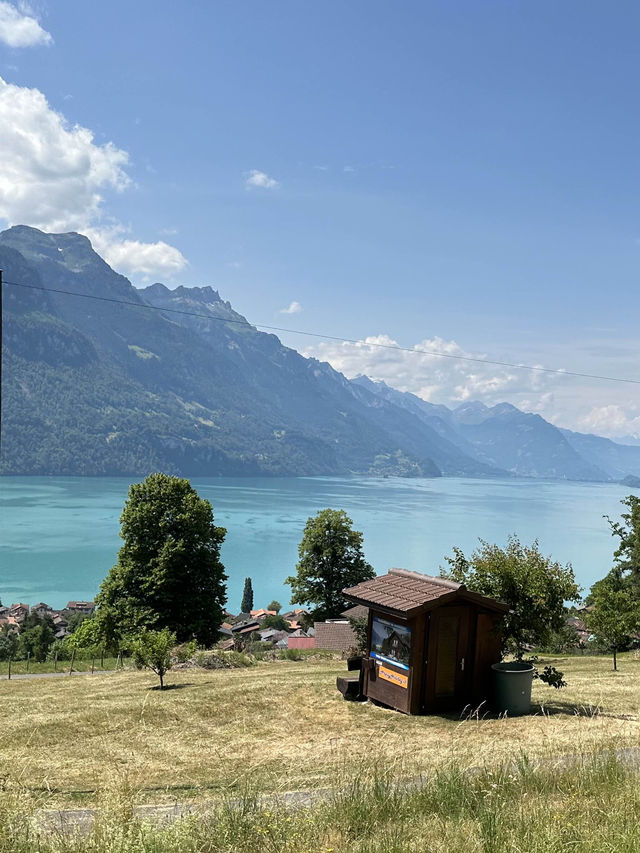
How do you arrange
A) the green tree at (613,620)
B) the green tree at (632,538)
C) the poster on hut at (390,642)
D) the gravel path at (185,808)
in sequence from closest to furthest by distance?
the gravel path at (185,808), the poster on hut at (390,642), the green tree at (613,620), the green tree at (632,538)

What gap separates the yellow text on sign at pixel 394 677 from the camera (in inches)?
428

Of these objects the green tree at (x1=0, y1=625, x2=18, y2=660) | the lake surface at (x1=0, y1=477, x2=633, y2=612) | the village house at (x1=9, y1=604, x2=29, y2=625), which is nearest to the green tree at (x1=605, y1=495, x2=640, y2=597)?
the green tree at (x1=0, y1=625, x2=18, y2=660)

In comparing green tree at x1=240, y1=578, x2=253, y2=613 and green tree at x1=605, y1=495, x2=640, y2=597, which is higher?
green tree at x1=605, y1=495, x2=640, y2=597

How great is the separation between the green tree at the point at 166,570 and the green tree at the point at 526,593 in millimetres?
20369

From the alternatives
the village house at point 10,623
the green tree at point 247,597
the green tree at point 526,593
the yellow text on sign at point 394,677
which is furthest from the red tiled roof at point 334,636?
the green tree at point 247,597

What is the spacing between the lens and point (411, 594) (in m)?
11.2

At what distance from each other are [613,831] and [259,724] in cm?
765

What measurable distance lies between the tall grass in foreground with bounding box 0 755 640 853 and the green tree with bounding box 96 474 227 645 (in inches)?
995

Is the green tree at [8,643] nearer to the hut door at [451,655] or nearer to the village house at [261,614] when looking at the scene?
the village house at [261,614]

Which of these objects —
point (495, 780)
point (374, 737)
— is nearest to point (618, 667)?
point (374, 737)

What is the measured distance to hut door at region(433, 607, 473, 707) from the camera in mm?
10922

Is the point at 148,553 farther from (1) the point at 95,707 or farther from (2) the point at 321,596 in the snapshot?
(1) the point at 95,707

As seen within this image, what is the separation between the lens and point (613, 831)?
388cm

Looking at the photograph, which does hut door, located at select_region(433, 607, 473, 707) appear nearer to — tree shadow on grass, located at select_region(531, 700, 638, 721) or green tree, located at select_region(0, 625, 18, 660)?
tree shadow on grass, located at select_region(531, 700, 638, 721)
